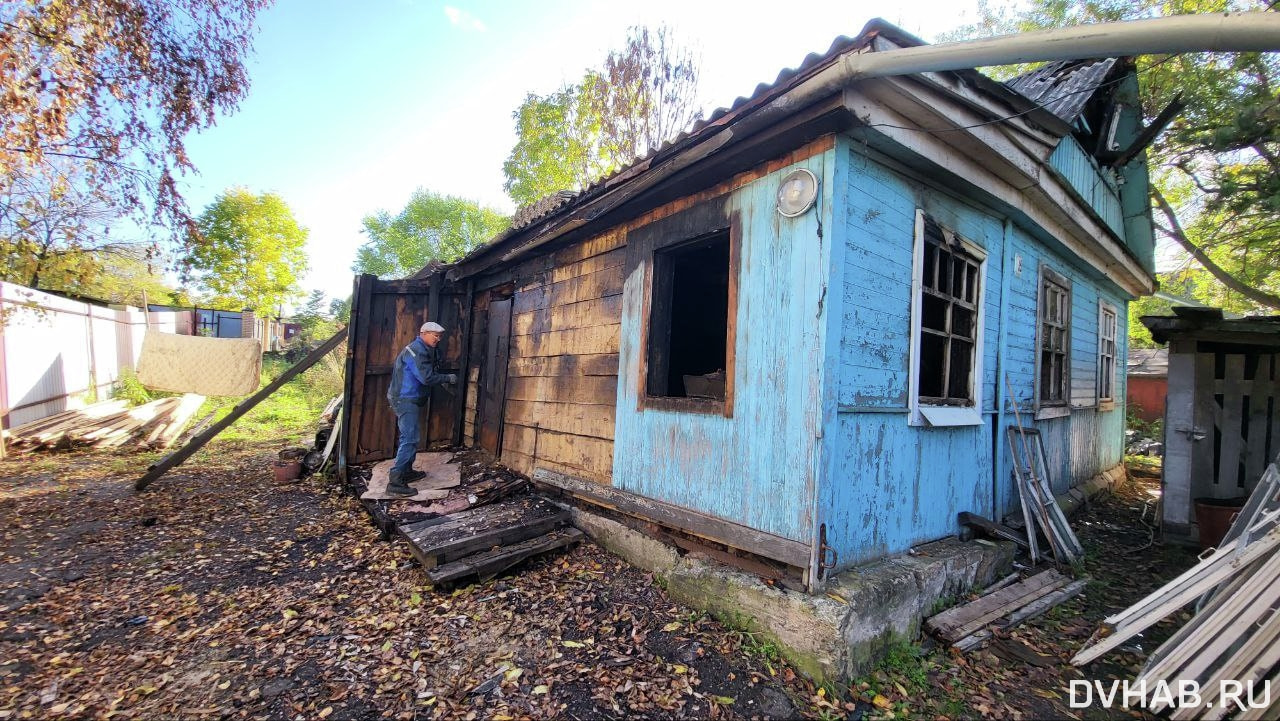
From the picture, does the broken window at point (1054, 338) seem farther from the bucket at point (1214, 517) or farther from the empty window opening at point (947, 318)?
the empty window opening at point (947, 318)

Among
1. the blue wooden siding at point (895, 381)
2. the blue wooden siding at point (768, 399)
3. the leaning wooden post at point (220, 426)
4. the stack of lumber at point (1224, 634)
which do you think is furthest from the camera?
the leaning wooden post at point (220, 426)

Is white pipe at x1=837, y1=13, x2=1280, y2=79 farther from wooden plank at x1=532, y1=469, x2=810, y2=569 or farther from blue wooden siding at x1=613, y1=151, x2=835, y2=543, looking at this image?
wooden plank at x1=532, y1=469, x2=810, y2=569

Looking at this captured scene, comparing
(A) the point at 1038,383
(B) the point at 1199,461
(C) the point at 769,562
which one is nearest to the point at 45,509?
(C) the point at 769,562

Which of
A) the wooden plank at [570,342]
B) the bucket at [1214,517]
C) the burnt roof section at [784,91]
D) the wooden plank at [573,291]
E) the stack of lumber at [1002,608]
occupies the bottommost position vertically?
the stack of lumber at [1002,608]

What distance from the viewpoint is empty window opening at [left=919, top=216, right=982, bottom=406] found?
377 centimetres

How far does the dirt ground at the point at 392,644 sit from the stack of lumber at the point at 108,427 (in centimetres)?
433

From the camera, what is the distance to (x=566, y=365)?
519 centimetres

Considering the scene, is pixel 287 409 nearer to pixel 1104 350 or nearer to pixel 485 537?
pixel 485 537

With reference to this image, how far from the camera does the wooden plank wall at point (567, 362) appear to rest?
15.2 feet

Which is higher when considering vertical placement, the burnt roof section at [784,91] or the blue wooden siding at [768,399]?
the burnt roof section at [784,91]

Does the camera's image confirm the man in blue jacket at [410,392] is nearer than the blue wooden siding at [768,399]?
No

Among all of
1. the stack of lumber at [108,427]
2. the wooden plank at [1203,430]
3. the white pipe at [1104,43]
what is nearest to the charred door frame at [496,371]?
the white pipe at [1104,43]

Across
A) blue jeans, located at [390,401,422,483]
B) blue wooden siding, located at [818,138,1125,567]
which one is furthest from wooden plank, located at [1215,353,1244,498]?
blue jeans, located at [390,401,422,483]

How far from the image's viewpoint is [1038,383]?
504 cm
